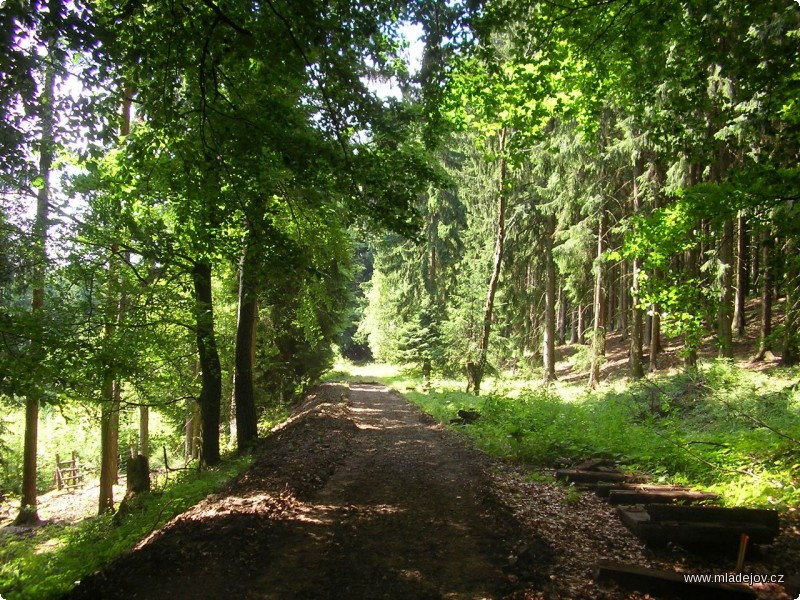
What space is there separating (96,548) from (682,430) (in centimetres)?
1023

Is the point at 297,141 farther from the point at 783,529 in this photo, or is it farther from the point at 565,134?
the point at 565,134

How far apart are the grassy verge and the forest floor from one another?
3.35 ft

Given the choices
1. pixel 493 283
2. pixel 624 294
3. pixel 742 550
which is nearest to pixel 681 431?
pixel 742 550

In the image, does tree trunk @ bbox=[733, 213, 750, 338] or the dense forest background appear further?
tree trunk @ bbox=[733, 213, 750, 338]

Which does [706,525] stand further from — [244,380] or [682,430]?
[244,380]

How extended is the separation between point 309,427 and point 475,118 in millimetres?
8235

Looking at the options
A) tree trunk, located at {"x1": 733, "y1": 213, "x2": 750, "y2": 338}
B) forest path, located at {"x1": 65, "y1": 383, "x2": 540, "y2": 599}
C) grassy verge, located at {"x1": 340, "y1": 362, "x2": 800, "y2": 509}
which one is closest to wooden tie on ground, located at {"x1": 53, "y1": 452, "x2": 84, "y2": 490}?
grassy verge, located at {"x1": 340, "y1": 362, "x2": 800, "y2": 509}

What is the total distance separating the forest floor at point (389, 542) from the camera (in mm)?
4449

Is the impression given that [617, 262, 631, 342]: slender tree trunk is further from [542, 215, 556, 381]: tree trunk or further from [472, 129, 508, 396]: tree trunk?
[472, 129, 508, 396]: tree trunk

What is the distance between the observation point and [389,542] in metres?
5.57

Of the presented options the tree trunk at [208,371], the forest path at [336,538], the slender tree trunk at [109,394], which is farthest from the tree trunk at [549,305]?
the slender tree trunk at [109,394]

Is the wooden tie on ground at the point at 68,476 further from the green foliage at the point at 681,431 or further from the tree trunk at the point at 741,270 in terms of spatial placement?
the tree trunk at the point at 741,270

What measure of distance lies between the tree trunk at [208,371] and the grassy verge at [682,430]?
596 centimetres

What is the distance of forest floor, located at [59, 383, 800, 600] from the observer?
4449 millimetres
